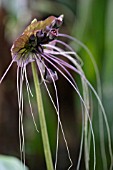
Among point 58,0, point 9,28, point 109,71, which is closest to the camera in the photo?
point 109,71

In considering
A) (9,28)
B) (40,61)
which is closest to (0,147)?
(9,28)

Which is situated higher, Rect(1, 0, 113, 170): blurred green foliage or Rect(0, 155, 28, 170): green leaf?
Rect(1, 0, 113, 170): blurred green foliage

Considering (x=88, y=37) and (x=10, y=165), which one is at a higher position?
(x=88, y=37)

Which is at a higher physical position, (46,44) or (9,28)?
(9,28)

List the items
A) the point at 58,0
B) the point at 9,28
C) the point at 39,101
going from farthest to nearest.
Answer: the point at 58,0, the point at 9,28, the point at 39,101

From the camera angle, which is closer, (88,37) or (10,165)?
(10,165)

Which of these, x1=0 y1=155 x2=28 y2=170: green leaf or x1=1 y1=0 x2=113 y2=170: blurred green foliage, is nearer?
x1=0 y1=155 x2=28 y2=170: green leaf

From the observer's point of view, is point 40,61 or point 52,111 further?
point 52,111

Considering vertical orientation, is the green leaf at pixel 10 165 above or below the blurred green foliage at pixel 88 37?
below

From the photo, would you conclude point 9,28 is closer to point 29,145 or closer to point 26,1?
point 26,1

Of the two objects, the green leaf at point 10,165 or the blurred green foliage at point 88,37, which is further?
the blurred green foliage at point 88,37

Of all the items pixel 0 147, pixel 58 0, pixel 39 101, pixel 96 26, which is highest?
pixel 58 0
